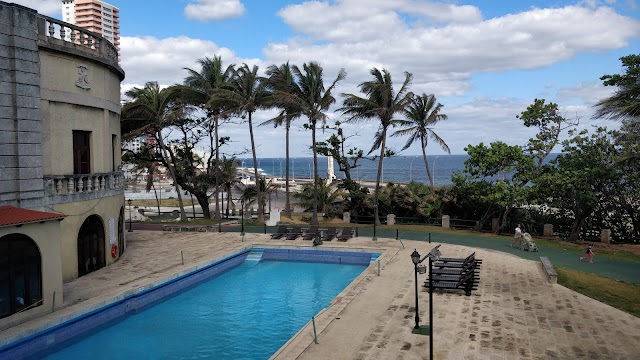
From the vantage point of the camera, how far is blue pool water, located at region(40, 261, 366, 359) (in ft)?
44.3

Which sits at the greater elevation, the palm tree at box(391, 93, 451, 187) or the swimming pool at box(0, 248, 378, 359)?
the palm tree at box(391, 93, 451, 187)

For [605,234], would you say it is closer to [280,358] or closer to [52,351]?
[280,358]

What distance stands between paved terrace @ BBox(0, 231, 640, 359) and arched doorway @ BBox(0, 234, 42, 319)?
2.53ft

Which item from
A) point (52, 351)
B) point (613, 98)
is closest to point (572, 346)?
point (613, 98)

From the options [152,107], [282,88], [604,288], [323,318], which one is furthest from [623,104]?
[152,107]

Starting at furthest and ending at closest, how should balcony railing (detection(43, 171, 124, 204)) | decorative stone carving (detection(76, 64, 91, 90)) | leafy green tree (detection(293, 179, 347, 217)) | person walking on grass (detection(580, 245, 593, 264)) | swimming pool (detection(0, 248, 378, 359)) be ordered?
leafy green tree (detection(293, 179, 347, 217)) → person walking on grass (detection(580, 245, 593, 264)) → decorative stone carving (detection(76, 64, 91, 90)) → balcony railing (detection(43, 171, 124, 204)) → swimming pool (detection(0, 248, 378, 359))

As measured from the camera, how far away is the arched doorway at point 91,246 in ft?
62.3

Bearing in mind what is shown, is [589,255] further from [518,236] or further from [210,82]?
[210,82]

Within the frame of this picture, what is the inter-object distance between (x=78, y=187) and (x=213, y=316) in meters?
7.46

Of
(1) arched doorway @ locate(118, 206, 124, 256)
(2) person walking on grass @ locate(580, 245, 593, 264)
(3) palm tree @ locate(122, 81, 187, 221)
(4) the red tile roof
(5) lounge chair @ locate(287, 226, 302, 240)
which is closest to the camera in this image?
(4) the red tile roof

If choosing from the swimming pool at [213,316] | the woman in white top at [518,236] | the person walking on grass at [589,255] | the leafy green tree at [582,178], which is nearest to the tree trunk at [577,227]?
the leafy green tree at [582,178]

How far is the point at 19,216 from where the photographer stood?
13852 mm

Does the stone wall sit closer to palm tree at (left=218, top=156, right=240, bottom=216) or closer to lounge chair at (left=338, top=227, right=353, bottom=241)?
lounge chair at (left=338, top=227, right=353, bottom=241)

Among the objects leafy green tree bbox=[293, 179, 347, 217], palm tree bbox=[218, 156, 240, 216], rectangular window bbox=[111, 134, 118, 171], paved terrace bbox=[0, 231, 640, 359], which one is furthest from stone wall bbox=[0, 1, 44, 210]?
palm tree bbox=[218, 156, 240, 216]
